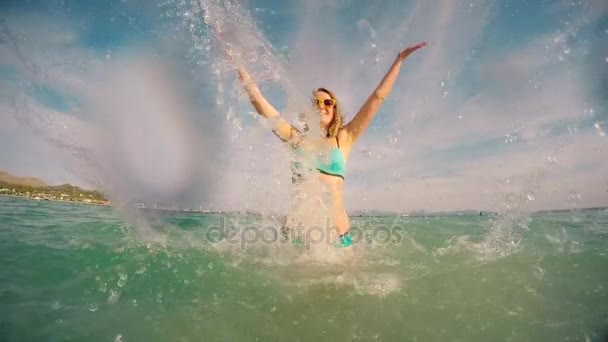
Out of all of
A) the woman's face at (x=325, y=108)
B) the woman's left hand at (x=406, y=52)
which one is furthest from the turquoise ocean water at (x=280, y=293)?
the woman's left hand at (x=406, y=52)

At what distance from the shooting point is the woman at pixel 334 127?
413 centimetres

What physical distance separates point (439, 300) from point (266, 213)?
3250 millimetres

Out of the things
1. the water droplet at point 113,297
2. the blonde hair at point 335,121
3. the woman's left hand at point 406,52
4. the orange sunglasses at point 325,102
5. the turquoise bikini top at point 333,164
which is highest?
the woman's left hand at point 406,52

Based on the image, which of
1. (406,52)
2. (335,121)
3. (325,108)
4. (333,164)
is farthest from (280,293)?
(406,52)

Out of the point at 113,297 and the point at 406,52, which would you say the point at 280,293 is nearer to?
the point at 113,297

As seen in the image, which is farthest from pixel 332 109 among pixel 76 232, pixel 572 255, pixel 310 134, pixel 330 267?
pixel 76 232

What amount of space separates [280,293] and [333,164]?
70.6 inches

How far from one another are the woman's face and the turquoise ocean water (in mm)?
2067

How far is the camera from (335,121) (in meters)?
4.45

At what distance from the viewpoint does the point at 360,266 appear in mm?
4617

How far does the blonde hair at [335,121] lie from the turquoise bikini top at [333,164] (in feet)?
0.54

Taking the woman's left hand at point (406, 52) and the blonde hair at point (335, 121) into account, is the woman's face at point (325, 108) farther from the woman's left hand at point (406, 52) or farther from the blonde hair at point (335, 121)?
the woman's left hand at point (406, 52)

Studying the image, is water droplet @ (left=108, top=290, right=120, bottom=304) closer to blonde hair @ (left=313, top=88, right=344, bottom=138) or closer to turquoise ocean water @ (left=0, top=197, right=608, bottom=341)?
turquoise ocean water @ (left=0, top=197, right=608, bottom=341)

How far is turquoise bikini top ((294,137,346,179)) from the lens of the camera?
423cm
